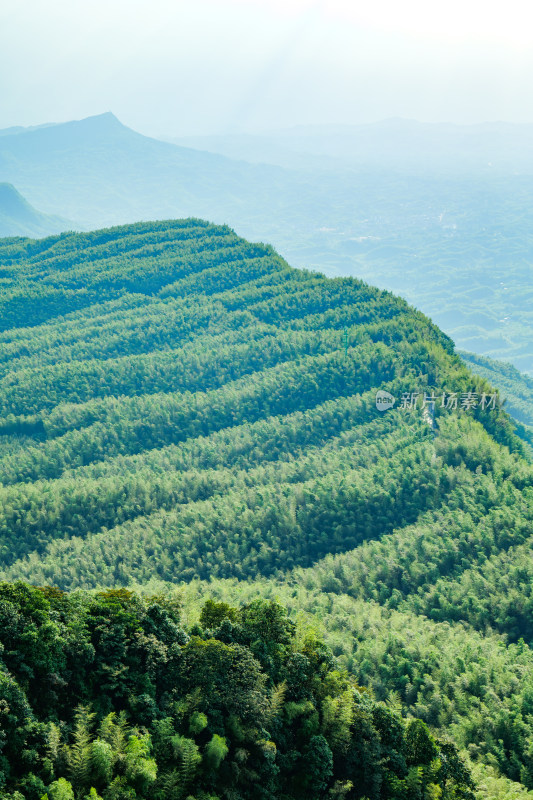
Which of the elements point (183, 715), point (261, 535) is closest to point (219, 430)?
point (261, 535)

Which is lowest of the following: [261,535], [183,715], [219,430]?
[183,715]

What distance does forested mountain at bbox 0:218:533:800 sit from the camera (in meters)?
35.6

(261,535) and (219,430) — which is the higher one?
(219,430)

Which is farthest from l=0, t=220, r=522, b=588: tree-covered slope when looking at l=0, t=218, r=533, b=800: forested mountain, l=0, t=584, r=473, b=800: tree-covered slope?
l=0, t=584, r=473, b=800: tree-covered slope

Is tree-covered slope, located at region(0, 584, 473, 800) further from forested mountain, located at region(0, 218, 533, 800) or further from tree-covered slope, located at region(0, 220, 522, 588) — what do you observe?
tree-covered slope, located at region(0, 220, 522, 588)

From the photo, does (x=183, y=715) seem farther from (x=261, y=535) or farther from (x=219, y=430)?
(x=219, y=430)

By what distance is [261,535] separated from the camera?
89312 mm

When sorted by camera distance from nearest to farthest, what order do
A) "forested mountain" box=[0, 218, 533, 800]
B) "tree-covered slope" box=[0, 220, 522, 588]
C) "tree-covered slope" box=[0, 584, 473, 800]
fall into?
"tree-covered slope" box=[0, 584, 473, 800] < "forested mountain" box=[0, 218, 533, 800] < "tree-covered slope" box=[0, 220, 522, 588]

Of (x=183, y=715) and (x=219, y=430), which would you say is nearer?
(x=183, y=715)

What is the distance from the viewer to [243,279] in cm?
19862

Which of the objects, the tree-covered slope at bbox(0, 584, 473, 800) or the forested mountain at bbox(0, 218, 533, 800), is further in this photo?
the forested mountain at bbox(0, 218, 533, 800)

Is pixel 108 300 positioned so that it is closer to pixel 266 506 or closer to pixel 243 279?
pixel 243 279

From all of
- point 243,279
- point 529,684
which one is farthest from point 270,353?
point 529,684

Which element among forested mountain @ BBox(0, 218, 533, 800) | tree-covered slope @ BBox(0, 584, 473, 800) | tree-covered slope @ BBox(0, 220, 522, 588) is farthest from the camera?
tree-covered slope @ BBox(0, 220, 522, 588)
